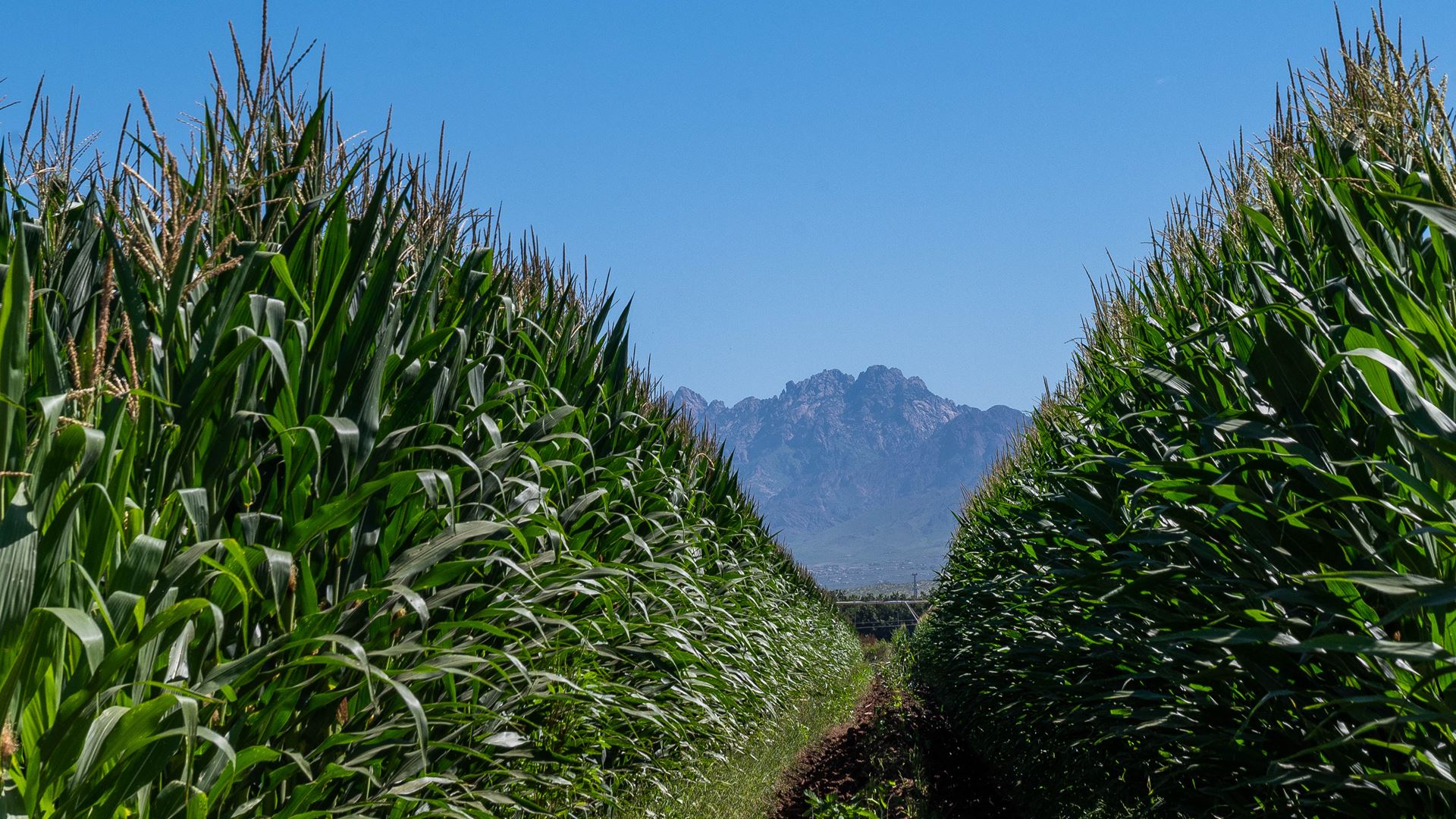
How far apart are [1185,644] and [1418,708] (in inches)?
39.0

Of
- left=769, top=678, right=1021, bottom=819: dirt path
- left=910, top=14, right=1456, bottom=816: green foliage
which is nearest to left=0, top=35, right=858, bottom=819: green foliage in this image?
left=910, top=14, right=1456, bottom=816: green foliage

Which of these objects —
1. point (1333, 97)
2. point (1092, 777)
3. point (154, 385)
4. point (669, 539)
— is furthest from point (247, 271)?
point (1092, 777)

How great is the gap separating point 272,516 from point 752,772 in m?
5.18

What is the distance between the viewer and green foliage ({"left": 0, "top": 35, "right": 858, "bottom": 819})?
4.23 ft

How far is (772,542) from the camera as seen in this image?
9.53 metres

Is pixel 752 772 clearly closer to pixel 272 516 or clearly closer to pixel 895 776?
pixel 895 776

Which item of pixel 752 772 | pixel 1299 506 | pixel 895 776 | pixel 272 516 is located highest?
pixel 1299 506

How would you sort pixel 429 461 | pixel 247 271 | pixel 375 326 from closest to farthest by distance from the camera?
pixel 247 271, pixel 375 326, pixel 429 461

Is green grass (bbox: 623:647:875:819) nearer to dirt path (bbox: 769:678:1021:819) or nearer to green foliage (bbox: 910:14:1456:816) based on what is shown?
dirt path (bbox: 769:678:1021:819)

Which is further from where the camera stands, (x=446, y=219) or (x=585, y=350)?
(x=585, y=350)

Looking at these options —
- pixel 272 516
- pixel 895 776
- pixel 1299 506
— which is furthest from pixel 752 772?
pixel 272 516

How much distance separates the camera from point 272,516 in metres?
1.73

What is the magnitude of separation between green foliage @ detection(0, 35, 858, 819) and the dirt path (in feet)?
9.85

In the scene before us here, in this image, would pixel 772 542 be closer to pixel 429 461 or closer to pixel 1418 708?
pixel 429 461
